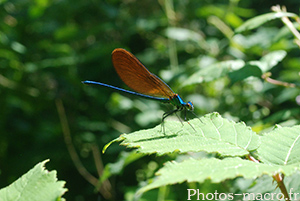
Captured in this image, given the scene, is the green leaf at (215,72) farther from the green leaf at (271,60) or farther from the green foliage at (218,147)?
the green foliage at (218,147)

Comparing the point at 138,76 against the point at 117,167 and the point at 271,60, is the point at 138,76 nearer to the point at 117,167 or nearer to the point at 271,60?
the point at 117,167

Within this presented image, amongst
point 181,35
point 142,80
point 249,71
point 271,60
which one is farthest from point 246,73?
point 181,35

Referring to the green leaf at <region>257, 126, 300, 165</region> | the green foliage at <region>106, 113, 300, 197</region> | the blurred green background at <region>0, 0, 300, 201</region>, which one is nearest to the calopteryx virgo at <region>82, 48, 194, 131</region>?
the green foliage at <region>106, 113, 300, 197</region>

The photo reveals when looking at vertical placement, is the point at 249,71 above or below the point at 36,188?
above

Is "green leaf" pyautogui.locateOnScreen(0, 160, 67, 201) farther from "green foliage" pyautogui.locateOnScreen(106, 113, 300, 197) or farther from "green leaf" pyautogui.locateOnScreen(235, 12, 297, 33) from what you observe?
"green leaf" pyautogui.locateOnScreen(235, 12, 297, 33)

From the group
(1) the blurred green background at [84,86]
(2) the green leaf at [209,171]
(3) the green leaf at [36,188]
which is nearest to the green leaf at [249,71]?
(1) the blurred green background at [84,86]

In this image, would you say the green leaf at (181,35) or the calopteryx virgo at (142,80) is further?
the green leaf at (181,35)
